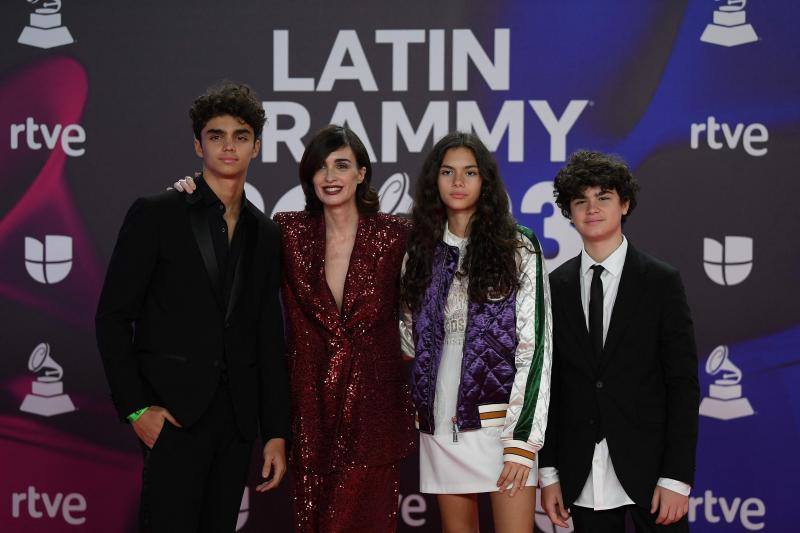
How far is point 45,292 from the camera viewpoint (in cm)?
405

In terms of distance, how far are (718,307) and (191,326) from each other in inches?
99.4

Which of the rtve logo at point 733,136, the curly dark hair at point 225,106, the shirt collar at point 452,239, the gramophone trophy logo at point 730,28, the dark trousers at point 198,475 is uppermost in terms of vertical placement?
the gramophone trophy logo at point 730,28

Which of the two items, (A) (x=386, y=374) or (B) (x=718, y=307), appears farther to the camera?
(B) (x=718, y=307)

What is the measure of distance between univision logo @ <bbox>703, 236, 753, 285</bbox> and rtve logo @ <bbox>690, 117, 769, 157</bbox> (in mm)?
426

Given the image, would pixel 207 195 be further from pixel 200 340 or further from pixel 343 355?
pixel 343 355

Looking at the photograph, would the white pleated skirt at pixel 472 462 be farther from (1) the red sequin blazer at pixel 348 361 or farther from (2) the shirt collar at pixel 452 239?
(2) the shirt collar at pixel 452 239

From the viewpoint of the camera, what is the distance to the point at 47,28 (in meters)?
4.05

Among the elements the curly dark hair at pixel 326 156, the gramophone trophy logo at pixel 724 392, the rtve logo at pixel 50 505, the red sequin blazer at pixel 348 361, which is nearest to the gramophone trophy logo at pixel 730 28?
the gramophone trophy logo at pixel 724 392

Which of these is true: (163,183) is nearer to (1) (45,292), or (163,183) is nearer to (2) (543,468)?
(1) (45,292)

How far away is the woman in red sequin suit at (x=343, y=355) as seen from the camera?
261 centimetres

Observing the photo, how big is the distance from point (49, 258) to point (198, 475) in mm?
2003

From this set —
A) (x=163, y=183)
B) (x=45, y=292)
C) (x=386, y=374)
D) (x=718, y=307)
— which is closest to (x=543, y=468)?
(x=386, y=374)

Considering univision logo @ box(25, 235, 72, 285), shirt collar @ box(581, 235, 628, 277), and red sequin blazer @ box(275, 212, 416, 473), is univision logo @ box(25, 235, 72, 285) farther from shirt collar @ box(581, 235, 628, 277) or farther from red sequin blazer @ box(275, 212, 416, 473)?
shirt collar @ box(581, 235, 628, 277)

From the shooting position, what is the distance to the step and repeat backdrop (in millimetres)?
3854
